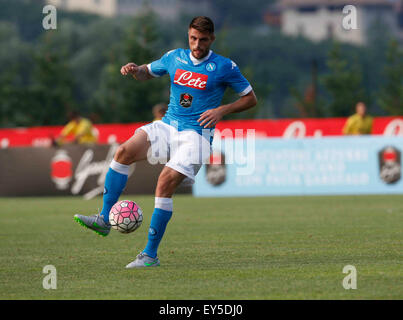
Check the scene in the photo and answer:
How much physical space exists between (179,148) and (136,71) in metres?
1.00

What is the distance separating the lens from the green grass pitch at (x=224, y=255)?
700 cm

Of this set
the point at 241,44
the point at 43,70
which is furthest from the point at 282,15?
the point at 43,70

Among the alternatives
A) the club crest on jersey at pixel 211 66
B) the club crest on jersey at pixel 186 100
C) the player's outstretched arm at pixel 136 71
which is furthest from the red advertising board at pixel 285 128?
the club crest on jersey at pixel 211 66

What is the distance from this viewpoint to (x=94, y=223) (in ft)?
29.4

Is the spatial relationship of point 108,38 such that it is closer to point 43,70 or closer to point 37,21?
point 37,21

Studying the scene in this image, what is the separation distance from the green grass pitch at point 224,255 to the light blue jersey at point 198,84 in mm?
1470

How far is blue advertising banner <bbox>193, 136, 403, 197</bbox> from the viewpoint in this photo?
20578 mm

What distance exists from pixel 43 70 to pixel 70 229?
3709 centimetres

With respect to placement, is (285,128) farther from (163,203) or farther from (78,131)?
(163,203)

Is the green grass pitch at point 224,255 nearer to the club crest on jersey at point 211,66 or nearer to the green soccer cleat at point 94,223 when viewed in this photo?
the green soccer cleat at point 94,223

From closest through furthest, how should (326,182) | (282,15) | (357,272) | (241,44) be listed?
(357,272), (326,182), (241,44), (282,15)

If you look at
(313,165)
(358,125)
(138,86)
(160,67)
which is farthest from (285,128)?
(160,67)

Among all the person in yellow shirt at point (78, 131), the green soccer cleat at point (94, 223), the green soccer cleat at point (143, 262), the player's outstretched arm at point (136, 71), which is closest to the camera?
the green soccer cleat at point (143, 262)

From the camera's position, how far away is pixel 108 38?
10131 centimetres
